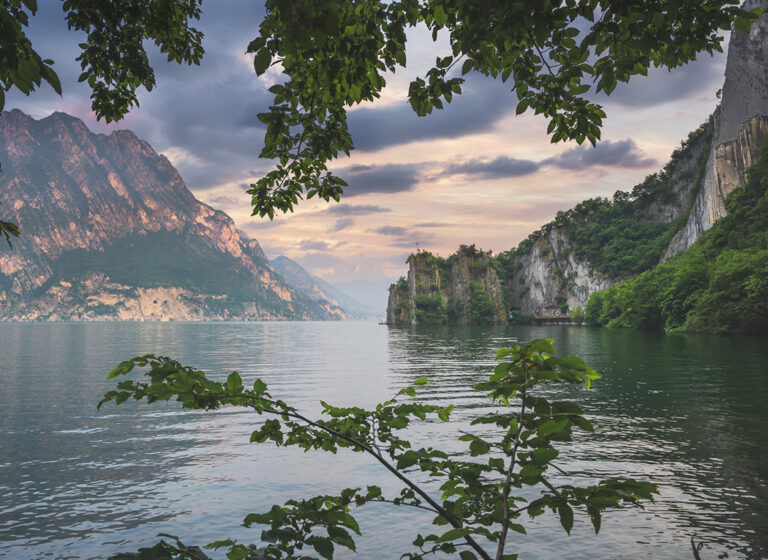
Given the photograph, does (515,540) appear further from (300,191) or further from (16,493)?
(16,493)

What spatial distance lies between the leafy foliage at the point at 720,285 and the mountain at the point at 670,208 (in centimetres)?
1145

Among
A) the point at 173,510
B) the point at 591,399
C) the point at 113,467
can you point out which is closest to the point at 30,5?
the point at 173,510

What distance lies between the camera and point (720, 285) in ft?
202

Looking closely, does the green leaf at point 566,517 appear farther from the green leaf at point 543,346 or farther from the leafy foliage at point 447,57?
the leafy foliage at point 447,57

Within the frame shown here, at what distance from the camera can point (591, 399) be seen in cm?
2150

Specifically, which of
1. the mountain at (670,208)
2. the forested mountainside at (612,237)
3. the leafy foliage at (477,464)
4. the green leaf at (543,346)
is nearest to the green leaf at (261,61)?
the leafy foliage at (477,464)

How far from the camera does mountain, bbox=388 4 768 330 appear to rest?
349 feet

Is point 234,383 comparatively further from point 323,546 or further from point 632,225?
point 632,225

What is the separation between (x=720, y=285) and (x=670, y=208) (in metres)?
133

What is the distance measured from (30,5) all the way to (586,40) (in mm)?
3825

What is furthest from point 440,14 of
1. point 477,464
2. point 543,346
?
point 477,464

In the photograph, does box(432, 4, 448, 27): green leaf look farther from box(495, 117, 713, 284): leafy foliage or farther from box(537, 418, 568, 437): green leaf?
box(495, 117, 713, 284): leafy foliage

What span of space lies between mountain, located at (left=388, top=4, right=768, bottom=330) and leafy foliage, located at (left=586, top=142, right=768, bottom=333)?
37.6 ft

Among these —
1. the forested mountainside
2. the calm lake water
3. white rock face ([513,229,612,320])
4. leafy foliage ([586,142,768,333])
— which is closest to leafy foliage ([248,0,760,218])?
the calm lake water
